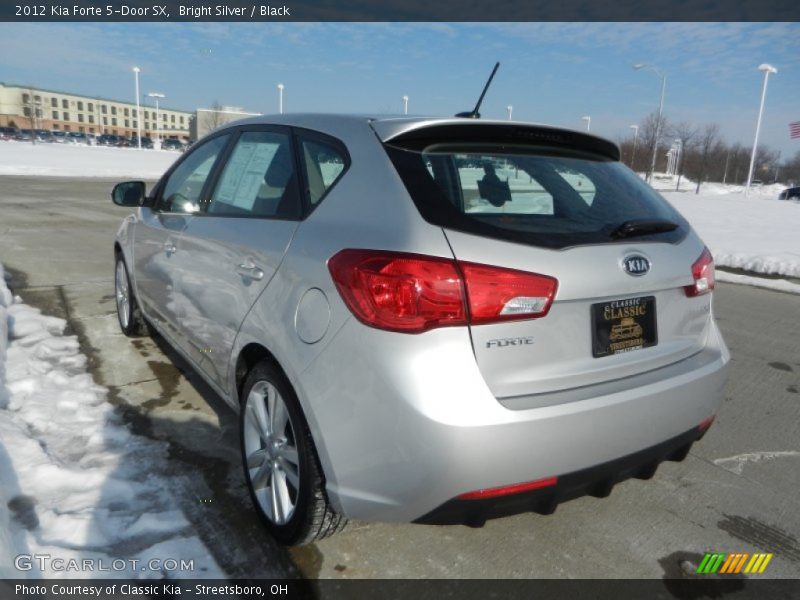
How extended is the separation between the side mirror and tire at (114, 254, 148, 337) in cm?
67

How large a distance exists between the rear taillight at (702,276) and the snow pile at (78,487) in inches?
80.9

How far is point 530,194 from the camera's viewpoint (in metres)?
2.27

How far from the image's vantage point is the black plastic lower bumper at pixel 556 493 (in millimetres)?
1844

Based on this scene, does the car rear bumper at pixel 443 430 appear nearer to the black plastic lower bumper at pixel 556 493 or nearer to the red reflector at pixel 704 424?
the black plastic lower bumper at pixel 556 493

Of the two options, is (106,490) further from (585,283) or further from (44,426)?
(585,283)

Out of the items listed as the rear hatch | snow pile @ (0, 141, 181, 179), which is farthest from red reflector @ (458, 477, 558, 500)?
snow pile @ (0, 141, 181, 179)

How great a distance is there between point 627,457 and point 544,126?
128 cm

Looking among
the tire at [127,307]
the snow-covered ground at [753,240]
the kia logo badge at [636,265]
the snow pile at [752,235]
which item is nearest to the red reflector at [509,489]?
the kia logo badge at [636,265]

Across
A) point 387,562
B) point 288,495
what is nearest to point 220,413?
point 288,495

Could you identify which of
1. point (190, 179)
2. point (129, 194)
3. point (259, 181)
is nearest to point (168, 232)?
point (190, 179)

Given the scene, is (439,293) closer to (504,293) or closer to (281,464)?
(504,293)

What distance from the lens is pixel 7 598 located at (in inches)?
69.4

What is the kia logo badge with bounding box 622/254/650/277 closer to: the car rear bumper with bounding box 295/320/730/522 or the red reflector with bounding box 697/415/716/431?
the car rear bumper with bounding box 295/320/730/522

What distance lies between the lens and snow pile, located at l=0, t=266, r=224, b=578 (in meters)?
2.21
